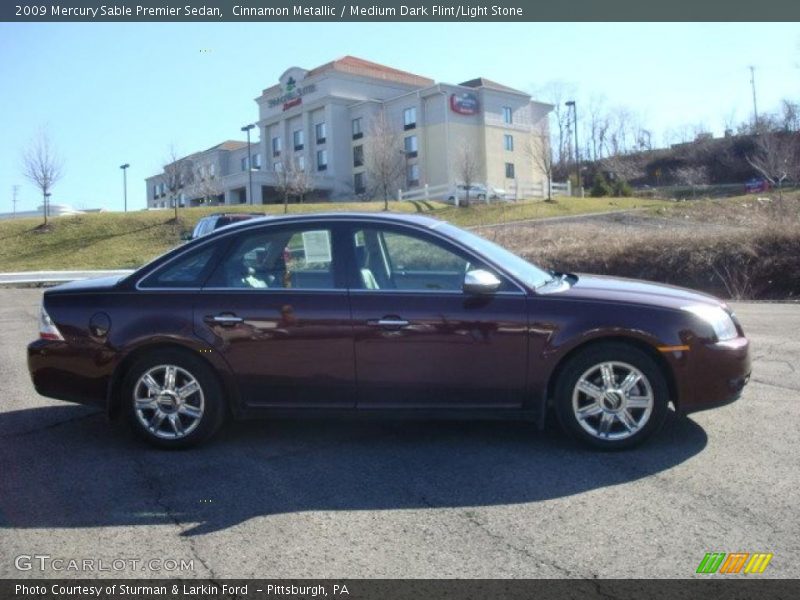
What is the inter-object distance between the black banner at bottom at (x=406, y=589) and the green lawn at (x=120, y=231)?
2963 cm

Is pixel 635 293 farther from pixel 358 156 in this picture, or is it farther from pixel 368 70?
pixel 368 70

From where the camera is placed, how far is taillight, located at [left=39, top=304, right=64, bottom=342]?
527cm

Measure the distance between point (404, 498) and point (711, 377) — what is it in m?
2.20

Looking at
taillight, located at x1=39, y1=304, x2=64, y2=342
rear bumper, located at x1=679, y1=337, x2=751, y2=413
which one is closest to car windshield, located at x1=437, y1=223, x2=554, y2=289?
rear bumper, located at x1=679, y1=337, x2=751, y2=413

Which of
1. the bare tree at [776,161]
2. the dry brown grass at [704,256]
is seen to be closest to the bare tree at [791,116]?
the bare tree at [776,161]

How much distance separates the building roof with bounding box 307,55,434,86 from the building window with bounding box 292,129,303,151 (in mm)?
5217

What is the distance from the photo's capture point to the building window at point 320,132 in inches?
2586

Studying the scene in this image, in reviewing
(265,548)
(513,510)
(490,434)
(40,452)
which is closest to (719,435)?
(490,434)

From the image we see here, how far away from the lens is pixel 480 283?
15.8ft

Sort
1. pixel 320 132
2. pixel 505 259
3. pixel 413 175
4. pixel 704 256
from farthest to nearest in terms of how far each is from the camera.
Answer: pixel 320 132, pixel 413 175, pixel 704 256, pixel 505 259

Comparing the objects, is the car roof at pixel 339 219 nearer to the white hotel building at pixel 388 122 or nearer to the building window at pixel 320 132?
the white hotel building at pixel 388 122

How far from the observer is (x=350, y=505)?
4180 millimetres

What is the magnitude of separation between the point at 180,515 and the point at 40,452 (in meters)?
1.73

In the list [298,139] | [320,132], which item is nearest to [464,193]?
[320,132]
